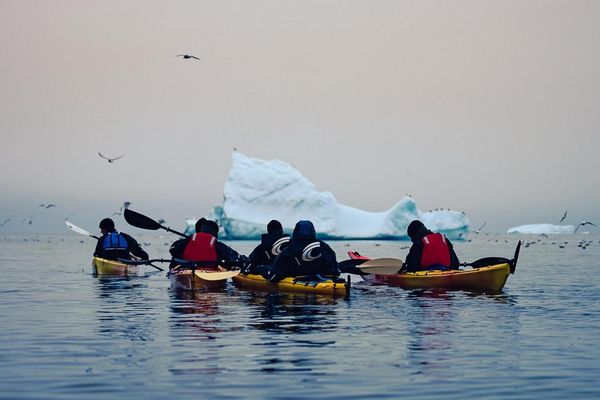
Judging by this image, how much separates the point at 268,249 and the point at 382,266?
2.87 metres

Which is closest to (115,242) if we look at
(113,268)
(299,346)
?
(113,268)

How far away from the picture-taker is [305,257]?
15.6 metres

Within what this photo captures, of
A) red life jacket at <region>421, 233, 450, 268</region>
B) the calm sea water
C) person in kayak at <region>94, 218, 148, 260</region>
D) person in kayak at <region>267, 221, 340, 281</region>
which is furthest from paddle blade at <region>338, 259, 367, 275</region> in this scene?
person in kayak at <region>94, 218, 148, 260</region>

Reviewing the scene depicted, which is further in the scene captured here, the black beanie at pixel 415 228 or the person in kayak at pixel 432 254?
the person in kayak at pixel 432 254

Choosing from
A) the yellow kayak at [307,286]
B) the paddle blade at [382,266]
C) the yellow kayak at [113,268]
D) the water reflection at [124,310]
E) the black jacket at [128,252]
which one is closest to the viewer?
the water reflection at [124,310]

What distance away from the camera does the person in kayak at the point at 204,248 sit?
17906mm

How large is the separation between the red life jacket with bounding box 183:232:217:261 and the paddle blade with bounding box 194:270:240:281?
484mm

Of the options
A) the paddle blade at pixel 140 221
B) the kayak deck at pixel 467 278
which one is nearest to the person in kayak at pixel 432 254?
the kayak deck at pixel 467 278

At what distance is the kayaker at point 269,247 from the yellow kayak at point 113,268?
5920mm

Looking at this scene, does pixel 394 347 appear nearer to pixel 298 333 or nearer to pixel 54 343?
pixel 298 333

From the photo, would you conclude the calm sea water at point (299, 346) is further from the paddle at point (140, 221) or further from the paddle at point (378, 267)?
the paddle at point (140, 221)

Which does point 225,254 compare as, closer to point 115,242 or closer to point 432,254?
point 432,254

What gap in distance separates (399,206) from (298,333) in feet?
199

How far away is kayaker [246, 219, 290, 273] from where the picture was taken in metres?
17.5
